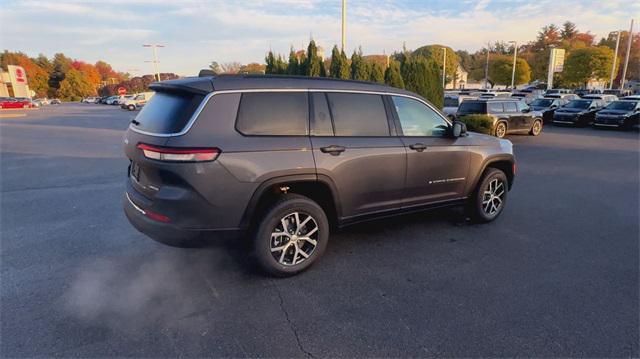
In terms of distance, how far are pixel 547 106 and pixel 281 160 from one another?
23.7m

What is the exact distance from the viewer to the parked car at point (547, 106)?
70.2 feet

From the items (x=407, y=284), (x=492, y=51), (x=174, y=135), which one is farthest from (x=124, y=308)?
(x=492, y=51)

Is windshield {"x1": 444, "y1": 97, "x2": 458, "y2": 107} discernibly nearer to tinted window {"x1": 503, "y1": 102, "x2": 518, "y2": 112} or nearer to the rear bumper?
tinted window {"x1": 503, "y1": 102, "x2": 518, "y2": 112}

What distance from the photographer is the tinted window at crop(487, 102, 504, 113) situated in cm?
1465

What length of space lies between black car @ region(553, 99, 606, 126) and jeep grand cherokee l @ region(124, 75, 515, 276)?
19.0 metres

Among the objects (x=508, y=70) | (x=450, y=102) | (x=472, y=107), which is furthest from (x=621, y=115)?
(x=508, y=70)

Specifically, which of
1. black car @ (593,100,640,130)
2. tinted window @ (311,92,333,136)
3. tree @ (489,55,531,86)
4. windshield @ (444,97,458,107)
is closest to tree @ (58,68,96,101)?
tree @ (489,55,531,86)

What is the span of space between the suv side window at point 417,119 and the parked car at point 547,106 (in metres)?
20.1

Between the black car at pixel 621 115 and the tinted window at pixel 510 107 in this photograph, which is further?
the black car at pixel 621 115

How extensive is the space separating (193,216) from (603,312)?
11.6 feet

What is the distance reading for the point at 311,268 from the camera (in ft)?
12.5

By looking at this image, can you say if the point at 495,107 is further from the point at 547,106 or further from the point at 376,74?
the point at 547,106

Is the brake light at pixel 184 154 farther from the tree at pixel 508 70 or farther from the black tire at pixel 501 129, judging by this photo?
the tree at pixel 508 70

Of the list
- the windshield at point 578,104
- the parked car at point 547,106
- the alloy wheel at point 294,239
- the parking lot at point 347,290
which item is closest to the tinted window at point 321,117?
the alloy wheel at point 294,239
